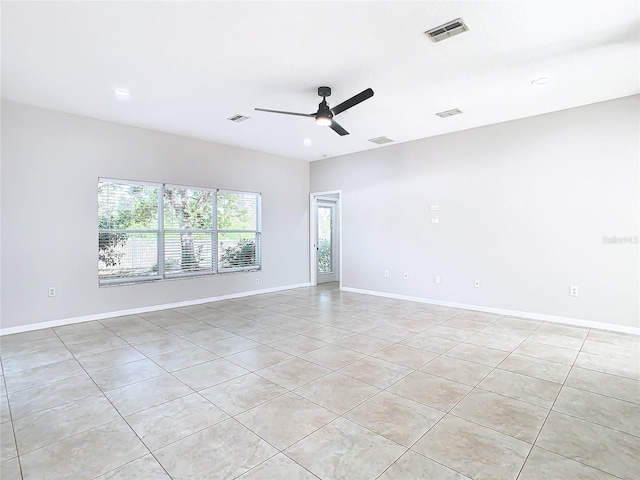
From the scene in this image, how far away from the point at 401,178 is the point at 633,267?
350 cm

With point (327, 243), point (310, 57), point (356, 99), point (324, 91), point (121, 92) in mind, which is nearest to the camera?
point (310, 57)

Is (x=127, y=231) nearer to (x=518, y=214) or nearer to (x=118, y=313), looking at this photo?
(x=118, y=313)

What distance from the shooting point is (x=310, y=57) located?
313 cm

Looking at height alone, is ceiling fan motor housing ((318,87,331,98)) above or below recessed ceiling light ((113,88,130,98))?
below

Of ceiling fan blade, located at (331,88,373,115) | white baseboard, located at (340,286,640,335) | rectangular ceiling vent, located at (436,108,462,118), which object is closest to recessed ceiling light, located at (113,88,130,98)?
ceiling fan blade, located at (331,88,373,115)

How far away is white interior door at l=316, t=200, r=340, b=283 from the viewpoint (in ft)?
27.2

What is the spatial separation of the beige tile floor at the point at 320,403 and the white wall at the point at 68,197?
2.01 feet

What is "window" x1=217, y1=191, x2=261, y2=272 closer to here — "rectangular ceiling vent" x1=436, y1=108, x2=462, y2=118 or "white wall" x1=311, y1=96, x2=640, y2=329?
"white wall" x1=311, y1=96, x2=640, y2=329

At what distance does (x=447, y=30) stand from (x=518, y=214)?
10.5 ft

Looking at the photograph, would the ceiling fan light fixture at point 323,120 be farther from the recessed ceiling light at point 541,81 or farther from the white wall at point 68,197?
the white wall at point 68,197

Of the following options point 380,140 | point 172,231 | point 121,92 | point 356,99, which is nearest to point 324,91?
point 356,99

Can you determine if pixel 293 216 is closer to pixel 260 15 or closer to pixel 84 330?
pixel 84 330

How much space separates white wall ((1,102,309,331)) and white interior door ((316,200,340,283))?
2.85m

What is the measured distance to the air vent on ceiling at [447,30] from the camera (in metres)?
2.64
